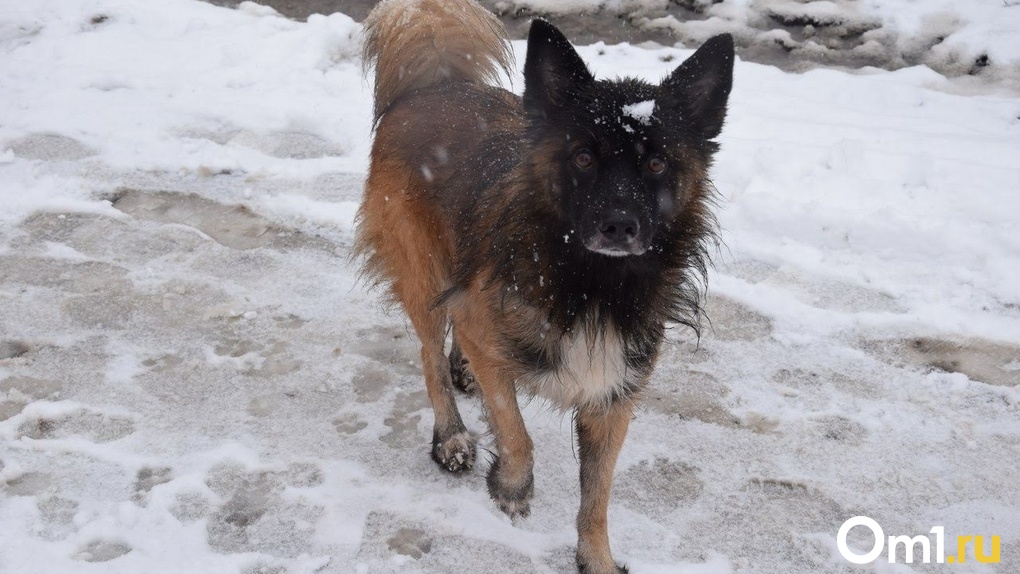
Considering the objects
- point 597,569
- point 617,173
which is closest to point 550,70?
point 617,173

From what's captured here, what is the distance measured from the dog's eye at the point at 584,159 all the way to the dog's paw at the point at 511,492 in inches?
51.0

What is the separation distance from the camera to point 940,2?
8.34 metres

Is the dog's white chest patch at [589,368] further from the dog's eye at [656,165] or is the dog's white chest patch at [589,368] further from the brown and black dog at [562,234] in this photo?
the dog's eye at [656,165]

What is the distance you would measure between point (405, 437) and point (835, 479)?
1.89 m

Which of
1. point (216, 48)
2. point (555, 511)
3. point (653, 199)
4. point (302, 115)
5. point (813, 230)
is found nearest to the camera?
point (653, 199)

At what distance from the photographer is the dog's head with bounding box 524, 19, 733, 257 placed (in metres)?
2.88

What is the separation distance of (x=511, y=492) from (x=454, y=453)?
0.39 metres

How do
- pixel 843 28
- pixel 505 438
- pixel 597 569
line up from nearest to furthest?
pixel 597 569 < pixel 505 438 < pixel 843 28

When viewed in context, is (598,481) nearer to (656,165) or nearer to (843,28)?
(656,165)

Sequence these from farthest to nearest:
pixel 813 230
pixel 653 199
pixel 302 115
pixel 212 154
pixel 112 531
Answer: pixel 302 115 → pixel 212 154 → pixel 813 230 → pixel 112 531 → pixel 653 199

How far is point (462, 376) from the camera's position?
449cm

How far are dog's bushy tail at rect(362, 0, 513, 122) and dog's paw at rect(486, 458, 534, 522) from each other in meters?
1.81

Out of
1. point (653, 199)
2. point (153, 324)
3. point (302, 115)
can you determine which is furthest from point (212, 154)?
point (653, 199)

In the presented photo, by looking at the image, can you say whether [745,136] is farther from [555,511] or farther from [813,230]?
[555,511]
